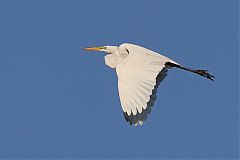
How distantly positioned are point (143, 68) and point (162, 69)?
23 cm

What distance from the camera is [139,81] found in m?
7.54

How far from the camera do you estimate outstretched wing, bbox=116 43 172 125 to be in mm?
7297

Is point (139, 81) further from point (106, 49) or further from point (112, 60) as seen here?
point (106, 49)

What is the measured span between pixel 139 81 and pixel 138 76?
4.6 inches

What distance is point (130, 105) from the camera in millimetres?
7328

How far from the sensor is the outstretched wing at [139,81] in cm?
730

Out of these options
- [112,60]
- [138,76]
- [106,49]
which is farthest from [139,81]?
[106,49]

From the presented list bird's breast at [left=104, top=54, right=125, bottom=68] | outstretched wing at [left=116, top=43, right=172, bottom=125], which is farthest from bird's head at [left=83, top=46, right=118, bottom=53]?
outstretched wing at [left=116, top=43, right=172, bottom=125]

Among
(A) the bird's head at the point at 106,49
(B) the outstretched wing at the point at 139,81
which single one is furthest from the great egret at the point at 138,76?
(A) the bird's head at the point at 106,49

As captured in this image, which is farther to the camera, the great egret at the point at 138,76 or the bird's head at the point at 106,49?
the bird's head at the point at 106,49

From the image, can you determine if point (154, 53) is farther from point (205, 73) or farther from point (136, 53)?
point (205, 73)

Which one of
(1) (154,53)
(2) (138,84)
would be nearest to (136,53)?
(1) (154,53)

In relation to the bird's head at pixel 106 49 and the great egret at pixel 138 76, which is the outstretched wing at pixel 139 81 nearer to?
the great egret at pixel 138 76

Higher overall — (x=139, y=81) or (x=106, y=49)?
(x=106, y=49)
